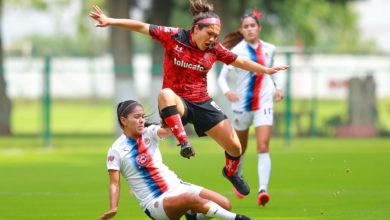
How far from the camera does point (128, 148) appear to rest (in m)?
9.17

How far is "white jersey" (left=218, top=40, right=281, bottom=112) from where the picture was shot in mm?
13141

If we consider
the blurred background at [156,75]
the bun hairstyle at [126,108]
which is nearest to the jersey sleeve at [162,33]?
the bun hairstyle at [126,108]

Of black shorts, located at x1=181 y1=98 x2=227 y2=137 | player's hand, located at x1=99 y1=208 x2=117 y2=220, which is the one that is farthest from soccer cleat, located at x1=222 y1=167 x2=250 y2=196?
player's hand, located at x1=99 y1=208 x2=117 y2=220

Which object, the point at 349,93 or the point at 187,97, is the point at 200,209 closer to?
the point at 187,97

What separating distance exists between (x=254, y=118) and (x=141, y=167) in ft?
13.5

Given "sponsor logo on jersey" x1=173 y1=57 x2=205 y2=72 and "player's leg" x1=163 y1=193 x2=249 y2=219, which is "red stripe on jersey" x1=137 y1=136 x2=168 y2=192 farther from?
"sponsor logo on jersey" x1=173 y1=57 x2=205 y2=72

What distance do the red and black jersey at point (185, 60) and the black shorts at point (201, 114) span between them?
2.5 inches

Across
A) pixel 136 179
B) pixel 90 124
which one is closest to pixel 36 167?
pixel 136 179

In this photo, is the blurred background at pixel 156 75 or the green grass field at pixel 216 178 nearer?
the green grass field at pixel 216 178

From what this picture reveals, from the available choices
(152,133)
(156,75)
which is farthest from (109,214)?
(156,75)

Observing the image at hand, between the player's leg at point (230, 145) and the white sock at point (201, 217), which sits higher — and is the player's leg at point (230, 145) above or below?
above

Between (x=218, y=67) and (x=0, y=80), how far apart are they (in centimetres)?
629

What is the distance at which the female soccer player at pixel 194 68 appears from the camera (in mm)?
10617

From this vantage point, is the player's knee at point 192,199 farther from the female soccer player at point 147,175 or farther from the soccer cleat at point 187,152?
the soccer cleat at point 187,152
